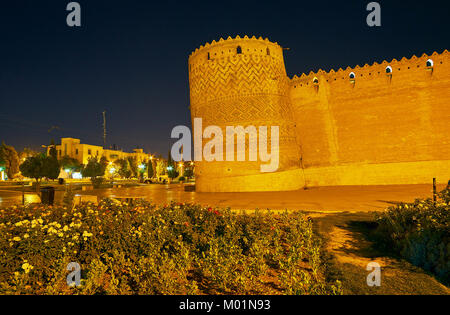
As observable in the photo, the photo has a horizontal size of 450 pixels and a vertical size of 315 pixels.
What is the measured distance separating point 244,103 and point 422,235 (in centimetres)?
1376

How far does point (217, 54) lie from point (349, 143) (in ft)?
37.0

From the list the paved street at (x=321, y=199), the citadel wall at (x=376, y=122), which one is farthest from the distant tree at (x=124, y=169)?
the citadel wall at (x=376, y=122)

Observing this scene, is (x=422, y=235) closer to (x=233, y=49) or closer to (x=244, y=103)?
(x=244, y=103)

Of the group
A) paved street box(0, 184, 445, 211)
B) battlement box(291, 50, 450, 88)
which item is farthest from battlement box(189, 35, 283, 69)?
paved street box(0, 184, 445, 211)

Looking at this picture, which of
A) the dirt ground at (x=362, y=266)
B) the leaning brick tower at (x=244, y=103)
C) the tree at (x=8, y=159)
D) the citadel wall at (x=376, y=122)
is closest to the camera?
the dirt ground at (x=362, y=266)

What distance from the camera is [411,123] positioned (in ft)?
54.9

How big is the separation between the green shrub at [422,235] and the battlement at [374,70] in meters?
14.5

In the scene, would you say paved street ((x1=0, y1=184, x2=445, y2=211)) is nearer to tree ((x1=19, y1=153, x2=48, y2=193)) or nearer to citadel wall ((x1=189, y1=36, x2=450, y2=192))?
citadel wall ((x1=189, y1=36, x2=450, y2=192))

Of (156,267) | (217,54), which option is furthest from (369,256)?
(217,54)

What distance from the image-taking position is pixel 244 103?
17.3 meters

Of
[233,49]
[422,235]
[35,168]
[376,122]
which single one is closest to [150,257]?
[422,235]

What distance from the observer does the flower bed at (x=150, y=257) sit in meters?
3.70

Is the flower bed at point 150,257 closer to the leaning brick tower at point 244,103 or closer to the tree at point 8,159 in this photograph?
the leaning brick tower at point 244,103
